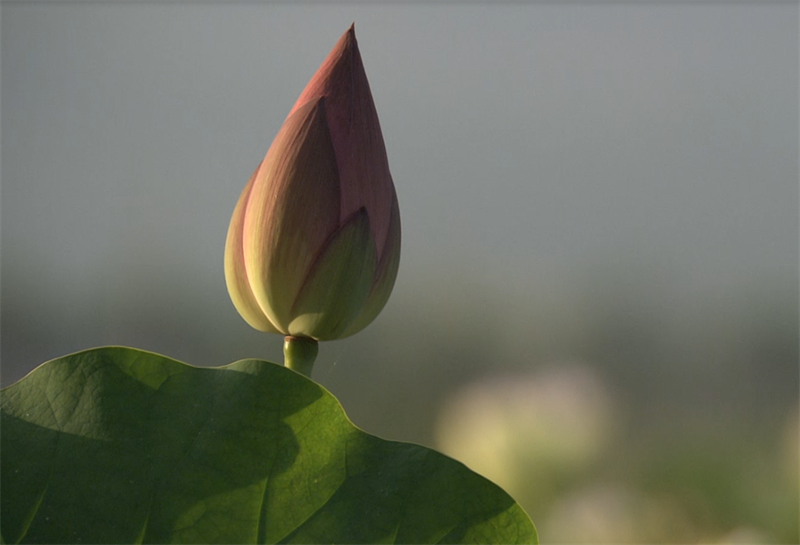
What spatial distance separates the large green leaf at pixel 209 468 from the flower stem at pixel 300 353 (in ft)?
0.09

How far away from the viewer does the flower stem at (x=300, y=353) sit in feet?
0.96

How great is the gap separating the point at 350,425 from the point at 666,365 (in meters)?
3.83

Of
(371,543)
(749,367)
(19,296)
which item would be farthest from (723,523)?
(19,296)

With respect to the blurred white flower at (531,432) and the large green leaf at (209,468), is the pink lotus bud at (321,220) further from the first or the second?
the blurred white flower at (531,432)

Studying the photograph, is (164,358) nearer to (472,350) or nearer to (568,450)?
(568,450)

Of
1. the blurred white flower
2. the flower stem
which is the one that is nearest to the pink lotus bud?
the flower stem

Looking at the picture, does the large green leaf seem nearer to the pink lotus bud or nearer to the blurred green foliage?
the pink lotus bud

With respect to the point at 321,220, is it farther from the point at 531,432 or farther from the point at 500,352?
the point at 500,352

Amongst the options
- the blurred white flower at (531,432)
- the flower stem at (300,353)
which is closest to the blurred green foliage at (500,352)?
the blurred white flower at (531,432)

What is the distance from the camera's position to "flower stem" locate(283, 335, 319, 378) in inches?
11.5

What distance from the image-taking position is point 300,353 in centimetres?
29

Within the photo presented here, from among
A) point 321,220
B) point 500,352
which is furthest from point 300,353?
point 500,352

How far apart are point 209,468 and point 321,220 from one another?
86 mm

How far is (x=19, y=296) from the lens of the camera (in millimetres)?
4074
